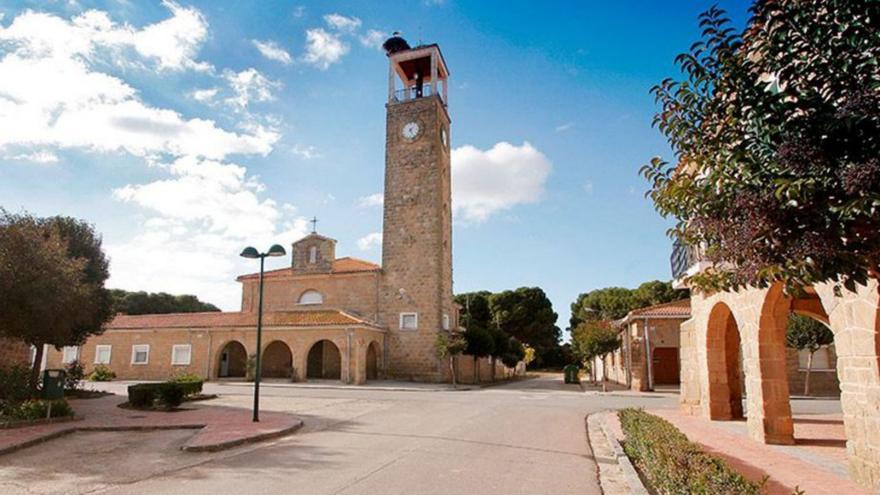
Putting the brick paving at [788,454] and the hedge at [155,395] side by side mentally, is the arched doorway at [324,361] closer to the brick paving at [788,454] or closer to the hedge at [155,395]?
the hedge at [155,395]

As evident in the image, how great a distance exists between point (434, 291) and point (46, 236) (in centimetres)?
1961

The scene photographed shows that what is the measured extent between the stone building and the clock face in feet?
77.9

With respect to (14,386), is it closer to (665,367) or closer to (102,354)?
(102,354)

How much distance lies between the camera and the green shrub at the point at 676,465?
189 inches

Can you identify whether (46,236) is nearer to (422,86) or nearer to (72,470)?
(72,470)

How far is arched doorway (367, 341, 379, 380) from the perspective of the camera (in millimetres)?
32719

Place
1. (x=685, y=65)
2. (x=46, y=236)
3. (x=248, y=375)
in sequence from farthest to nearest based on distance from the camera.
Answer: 1. (x=248, y=375)
2. (x=46, y=236)
3. (x=685, y=65)

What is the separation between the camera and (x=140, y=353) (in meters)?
33.3

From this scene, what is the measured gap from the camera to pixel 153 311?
186 feet

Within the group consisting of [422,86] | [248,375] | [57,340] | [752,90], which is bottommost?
[248,375]

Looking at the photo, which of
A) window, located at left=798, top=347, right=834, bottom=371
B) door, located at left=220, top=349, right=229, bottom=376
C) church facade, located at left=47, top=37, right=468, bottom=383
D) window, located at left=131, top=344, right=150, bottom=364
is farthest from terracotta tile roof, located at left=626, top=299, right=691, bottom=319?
window, located at left=131, top=344, right=150, bottom=364

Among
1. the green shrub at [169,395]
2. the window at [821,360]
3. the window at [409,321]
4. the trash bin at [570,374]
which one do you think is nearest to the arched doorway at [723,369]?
the green shrub at [169,395]

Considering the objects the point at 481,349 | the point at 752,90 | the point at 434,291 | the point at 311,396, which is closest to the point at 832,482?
the point at 752,90

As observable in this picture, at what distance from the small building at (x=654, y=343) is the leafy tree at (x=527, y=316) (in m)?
31.1
